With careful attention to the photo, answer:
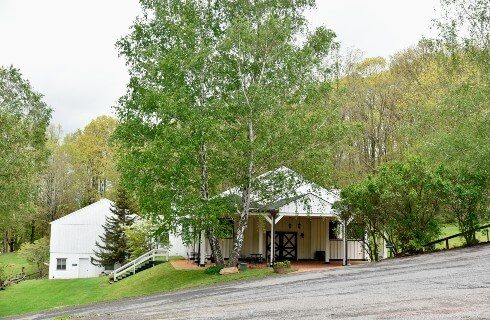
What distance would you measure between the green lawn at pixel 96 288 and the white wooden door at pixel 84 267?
3616mm

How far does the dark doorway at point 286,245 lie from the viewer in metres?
27.4

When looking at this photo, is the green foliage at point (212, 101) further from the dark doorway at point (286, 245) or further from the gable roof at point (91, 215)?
the gable roof at point (91, 215)

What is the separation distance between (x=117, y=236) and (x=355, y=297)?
28922mm

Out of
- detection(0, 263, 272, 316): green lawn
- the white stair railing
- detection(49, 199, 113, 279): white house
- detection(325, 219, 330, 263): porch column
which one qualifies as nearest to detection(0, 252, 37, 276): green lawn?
detection(49, 199, 113, 279): white house

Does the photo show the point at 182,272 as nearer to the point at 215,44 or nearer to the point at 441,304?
the point at 215,44

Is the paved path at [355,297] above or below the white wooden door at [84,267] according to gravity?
above

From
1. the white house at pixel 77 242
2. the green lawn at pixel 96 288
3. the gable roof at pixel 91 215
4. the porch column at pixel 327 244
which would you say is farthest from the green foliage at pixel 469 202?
the gable roof at pixel 91 215

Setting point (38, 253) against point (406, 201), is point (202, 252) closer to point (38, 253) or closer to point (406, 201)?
point (406, 201)

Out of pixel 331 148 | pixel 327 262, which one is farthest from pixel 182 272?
pixel 331 148

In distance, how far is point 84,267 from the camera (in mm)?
41312

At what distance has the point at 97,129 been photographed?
→ 6016 cm

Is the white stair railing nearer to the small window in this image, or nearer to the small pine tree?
the small pine tree

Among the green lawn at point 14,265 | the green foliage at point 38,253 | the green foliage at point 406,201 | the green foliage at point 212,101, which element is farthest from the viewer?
the green lawn at point 14,265

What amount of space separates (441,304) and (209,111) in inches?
506
